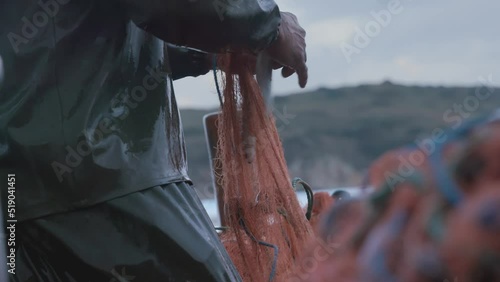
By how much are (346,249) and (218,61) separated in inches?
62.5

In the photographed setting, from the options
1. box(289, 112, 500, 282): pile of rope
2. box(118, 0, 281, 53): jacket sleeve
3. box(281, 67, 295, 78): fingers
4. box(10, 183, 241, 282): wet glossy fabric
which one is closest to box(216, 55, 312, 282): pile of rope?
box(281, 67, 295, 78): fingers

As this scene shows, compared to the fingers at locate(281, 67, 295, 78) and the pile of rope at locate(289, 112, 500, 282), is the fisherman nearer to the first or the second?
the fingers at locate(281, 67, 295, 78)

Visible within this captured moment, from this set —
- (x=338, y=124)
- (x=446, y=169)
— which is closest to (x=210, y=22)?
(x=446, y=169)

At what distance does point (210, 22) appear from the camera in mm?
1904

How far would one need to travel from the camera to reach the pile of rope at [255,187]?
2246 mm

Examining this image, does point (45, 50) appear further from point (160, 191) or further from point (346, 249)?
point (346, 249)

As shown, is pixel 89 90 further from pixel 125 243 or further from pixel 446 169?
pixel 446 169

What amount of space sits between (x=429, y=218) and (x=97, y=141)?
1.26 metres


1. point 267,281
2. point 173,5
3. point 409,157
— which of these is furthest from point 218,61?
point 409,157

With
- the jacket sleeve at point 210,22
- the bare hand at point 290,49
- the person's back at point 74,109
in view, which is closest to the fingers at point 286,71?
the bare hand at point 290,49

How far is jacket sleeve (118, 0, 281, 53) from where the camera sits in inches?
73.4

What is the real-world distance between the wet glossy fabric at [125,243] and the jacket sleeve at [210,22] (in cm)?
36

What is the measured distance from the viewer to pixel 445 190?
0.69m

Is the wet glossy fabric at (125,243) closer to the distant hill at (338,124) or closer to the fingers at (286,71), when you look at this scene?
the fingers at (286,71)
